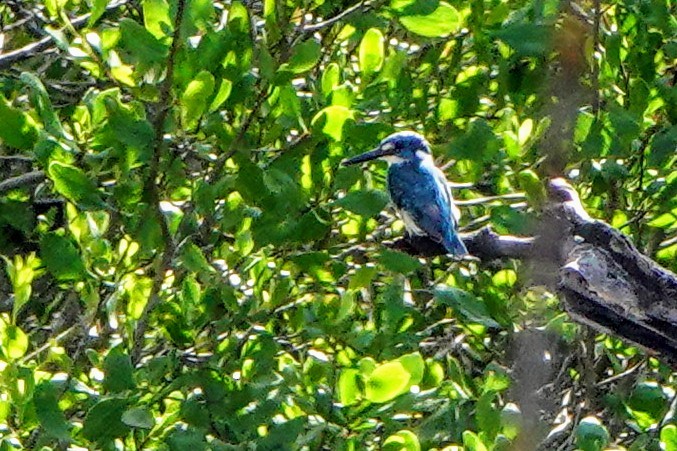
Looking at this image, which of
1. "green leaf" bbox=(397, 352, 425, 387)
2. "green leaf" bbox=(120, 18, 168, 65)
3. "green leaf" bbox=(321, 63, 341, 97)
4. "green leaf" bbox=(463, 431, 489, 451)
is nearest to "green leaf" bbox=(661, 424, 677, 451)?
"green leaf" bbox=(463, 431, 489, 451)

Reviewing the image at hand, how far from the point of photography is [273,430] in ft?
9.59

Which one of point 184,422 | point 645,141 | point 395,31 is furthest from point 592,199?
point 184,422

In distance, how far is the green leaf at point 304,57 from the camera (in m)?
2.77

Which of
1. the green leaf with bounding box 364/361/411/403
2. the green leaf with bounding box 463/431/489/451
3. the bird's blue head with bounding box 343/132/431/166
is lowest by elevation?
the bird's blue head with bounding box 343/132/431/166

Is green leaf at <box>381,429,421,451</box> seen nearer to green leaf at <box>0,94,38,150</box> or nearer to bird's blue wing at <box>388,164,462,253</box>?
bird's blue wing at <box>388,164,462,253</box>

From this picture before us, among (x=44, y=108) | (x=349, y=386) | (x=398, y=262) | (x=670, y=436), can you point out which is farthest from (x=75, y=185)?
(x=670, y=436)

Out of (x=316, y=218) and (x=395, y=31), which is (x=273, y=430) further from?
(x=395, y=31)

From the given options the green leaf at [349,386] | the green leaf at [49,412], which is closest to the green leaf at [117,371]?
the green leaf at [49,412]

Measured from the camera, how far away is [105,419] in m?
2.81

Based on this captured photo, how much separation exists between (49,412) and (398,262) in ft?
2.90

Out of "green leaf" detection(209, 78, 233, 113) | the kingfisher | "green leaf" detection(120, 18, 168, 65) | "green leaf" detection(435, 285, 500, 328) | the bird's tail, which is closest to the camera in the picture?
Answer: "green leaf" detection(120, 18, 168, 65)

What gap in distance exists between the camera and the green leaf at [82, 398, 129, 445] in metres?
2.80

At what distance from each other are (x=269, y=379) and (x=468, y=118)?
3.63ft

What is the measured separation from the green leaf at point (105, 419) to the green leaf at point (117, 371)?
0.11ft
